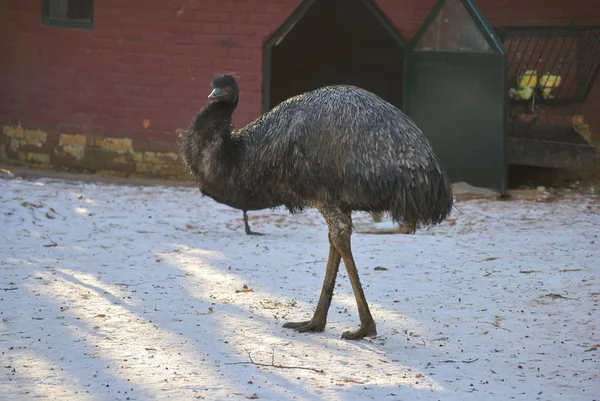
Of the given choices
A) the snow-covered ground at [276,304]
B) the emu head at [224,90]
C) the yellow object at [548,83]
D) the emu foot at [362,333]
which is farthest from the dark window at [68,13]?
the emu foot at [362,333]

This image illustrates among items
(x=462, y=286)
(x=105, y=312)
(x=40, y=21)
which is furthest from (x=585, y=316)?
(x=40, y=21)

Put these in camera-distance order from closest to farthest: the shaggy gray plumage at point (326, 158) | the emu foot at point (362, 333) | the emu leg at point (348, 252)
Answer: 1. the shaggy gray plumage at point (326, 158)
2. the emu leg at point (348, 252)
3. the emu foot at point (362, 333)

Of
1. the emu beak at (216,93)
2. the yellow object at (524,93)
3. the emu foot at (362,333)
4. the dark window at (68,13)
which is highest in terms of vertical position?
the dark window at (68,13)

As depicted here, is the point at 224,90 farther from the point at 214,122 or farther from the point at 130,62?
the point at 130,62

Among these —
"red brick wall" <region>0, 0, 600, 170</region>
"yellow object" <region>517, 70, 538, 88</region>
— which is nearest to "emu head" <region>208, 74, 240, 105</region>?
"red brick wall" <region>0, 0, 600, 170</region>

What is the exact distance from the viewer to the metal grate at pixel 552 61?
556 inches

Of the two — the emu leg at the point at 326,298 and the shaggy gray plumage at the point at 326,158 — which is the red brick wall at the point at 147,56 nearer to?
the shaggy gray plumage at the point at 326,158

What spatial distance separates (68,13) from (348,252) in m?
8.93

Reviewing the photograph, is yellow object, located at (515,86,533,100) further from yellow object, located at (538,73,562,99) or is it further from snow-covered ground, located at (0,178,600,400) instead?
snow-covered ground, located at (0,178,600,400)

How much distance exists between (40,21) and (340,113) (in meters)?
8.80

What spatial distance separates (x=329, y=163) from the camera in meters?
7.31

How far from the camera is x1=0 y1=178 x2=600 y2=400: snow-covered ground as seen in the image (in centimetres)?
659

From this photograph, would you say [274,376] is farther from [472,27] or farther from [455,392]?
[472,27]

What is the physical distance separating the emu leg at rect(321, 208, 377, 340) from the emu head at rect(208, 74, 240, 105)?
41.4 inches
